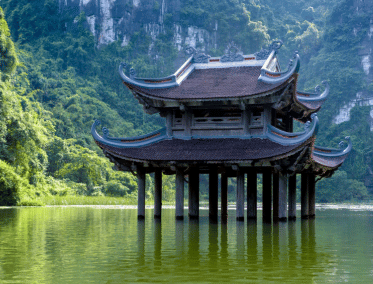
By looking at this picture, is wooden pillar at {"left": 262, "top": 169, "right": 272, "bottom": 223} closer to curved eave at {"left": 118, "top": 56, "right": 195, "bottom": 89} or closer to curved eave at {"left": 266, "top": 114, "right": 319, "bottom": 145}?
curved eave at {"left": 266, "top": 114, "right": 319, "bottom": 145}

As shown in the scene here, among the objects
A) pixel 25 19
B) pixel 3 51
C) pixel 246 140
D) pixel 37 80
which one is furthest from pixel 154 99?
pixel 25 19

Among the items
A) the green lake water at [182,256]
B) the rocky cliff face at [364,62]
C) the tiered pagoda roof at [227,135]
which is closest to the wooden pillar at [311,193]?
the tiered pagoda roof at [227,135]

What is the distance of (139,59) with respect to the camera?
9988 centimetres

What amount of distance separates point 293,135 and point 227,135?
2.96 meters

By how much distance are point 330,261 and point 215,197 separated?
45.1 ft

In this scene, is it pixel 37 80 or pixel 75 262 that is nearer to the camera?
pixel 75 262

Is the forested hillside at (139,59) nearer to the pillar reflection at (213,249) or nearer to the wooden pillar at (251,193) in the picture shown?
the wooden pillar at (251,193)

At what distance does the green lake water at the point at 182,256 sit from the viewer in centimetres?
969

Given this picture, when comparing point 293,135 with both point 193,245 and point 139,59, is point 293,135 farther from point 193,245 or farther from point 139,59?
point 139,59

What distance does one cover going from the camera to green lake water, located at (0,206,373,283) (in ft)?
31.8

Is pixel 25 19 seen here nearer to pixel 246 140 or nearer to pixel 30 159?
pixel 30 159

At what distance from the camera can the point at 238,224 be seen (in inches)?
843

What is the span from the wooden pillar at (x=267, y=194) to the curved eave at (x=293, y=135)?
231cm

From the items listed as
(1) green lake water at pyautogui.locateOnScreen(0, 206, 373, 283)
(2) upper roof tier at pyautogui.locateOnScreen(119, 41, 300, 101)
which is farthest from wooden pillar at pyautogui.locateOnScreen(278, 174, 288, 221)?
(2) upper roof tier at pyautogui.locateOnScreen(119, 41, 300, 101)
